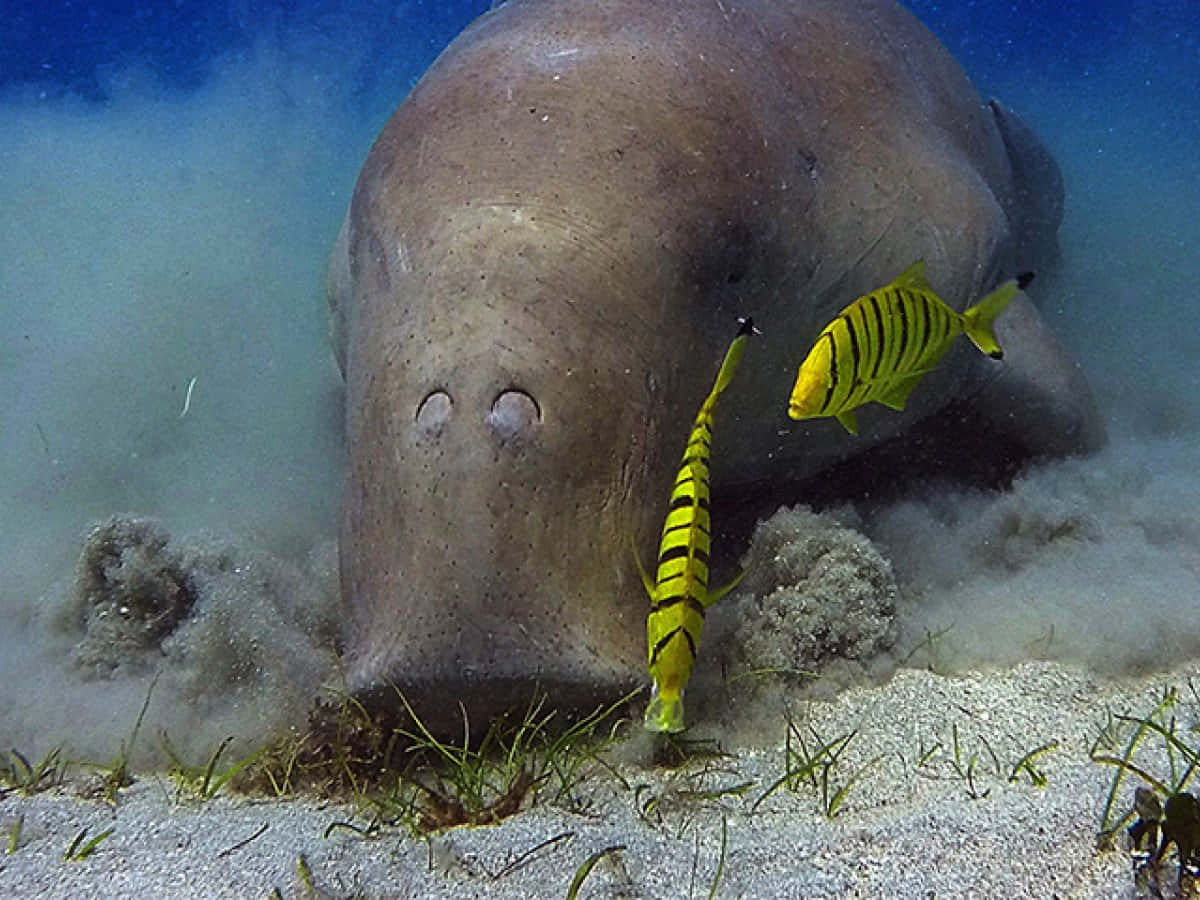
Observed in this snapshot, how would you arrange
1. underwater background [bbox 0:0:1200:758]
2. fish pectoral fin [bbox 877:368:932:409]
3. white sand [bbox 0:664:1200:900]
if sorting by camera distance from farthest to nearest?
underwater background [bbox 0:0:1200:758] → fish pectoral fin [bbox 877:368:932:409] → white sand [bbox 0:664:1200:900]

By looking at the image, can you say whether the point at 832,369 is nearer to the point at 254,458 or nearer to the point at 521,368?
the point at 521,368

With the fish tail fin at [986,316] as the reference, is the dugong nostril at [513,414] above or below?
below

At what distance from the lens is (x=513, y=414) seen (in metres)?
2.66

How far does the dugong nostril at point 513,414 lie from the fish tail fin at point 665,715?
785 mm

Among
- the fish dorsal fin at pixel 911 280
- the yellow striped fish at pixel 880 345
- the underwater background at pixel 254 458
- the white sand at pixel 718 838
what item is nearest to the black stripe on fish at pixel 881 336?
the yellow striped fish at pixel 880 345

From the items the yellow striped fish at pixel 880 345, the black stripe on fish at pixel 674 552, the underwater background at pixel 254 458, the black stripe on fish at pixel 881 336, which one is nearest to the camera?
the black stripe on fish at pixel 674 552

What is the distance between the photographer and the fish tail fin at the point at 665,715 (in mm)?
2197

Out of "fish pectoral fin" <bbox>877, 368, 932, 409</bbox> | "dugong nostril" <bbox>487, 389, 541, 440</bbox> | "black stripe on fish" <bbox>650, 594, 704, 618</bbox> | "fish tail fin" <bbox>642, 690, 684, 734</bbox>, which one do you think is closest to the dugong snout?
"dugong nostril" <bbox>487, 389, 541, 440</bbox>

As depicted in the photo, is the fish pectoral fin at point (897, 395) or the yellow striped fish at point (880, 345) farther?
the fish pectoral fin at point (897, 395)

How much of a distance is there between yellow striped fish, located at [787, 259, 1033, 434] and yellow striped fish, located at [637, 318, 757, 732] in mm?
270

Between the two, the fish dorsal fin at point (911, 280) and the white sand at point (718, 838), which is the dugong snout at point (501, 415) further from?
the fish dorsal fin at point (911, 280)

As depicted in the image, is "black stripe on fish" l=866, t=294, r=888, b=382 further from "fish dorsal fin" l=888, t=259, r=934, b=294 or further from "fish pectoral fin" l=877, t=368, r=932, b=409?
"fish pectoral fin" l=877, t=368, r=932, b=409

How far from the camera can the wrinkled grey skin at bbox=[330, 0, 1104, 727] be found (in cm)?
265

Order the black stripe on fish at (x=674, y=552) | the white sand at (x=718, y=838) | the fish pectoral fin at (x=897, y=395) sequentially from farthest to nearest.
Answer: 1. the fish pectoral fin at (x=897, y=395)
2. the black stripe on fish at (x=674, y=552)
3. the white sand at (x=718, y=838)
